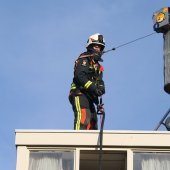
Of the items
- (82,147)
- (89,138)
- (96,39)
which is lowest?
(82,147)

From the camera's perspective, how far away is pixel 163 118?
1956 cm

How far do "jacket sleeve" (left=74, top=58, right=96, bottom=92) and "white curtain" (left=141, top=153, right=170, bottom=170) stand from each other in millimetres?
1717

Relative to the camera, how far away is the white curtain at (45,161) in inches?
643

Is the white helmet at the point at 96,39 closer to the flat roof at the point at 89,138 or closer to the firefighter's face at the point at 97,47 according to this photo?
the firefighter's face at the point at 97,47

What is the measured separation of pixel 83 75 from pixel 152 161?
2.08 metres

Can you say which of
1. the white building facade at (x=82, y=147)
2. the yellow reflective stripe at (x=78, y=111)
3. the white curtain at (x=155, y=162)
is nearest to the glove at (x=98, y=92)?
the yellow reflective stripe at (x=78, y=111)

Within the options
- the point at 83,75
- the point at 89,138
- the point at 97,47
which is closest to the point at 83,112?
the point at 83,75

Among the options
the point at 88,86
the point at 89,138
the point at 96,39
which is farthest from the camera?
the point at 96,39

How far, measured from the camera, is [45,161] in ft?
53.8

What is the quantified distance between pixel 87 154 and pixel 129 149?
2.45ft

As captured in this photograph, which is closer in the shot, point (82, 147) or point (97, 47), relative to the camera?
point (82, 147)

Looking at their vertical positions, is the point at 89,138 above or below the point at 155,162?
above

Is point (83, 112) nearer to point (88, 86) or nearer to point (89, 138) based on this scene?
point (88, 86)

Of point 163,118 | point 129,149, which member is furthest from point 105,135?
point 163,118
